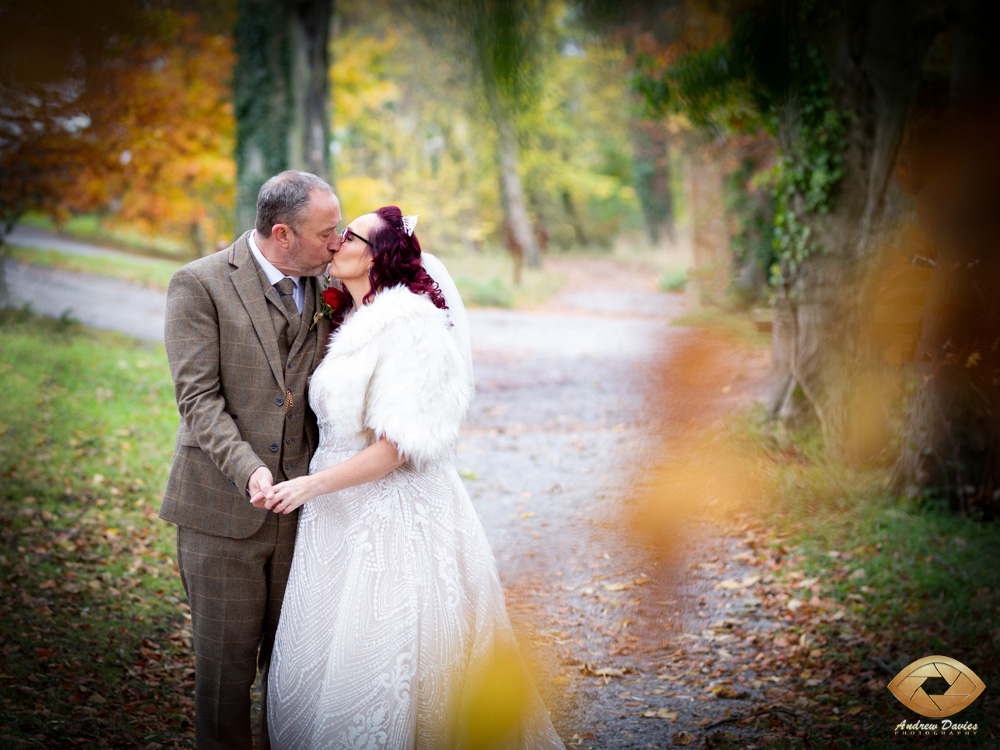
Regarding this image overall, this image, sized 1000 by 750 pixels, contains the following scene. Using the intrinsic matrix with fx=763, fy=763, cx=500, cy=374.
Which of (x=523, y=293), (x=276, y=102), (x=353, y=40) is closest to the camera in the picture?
(x=276, y=102)

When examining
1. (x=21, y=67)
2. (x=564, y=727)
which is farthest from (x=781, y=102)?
(x=564, y=727)

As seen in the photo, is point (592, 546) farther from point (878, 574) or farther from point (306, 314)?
point (306, 314)

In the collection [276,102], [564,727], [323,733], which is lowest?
[564,727]

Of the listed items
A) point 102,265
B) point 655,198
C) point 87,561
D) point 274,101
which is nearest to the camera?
point 87,561

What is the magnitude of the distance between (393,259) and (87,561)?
11.5ft

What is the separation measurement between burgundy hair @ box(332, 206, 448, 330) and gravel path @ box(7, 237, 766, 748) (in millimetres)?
673

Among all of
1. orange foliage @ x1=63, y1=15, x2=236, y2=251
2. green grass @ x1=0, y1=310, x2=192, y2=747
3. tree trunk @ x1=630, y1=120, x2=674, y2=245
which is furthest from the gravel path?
tree trunk @ x1=630, y1=120, x2=674, y2=245

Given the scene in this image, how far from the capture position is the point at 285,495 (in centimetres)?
228

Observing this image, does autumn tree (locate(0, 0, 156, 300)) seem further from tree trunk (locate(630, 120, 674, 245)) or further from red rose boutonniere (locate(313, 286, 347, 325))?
tree trunk (locate(630, 120, 674, 245))

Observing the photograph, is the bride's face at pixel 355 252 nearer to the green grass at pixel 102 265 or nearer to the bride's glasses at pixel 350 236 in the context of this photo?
the bride's glasses at pixel 350 236

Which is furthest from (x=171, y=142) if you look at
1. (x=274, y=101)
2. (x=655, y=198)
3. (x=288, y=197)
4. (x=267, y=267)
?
(x=655, y=198)

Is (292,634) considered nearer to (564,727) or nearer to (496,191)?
(564,727)

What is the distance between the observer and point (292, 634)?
8.20 feet

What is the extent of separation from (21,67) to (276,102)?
710cm
